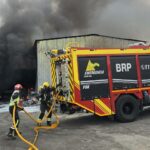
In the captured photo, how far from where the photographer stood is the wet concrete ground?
27.6 feet

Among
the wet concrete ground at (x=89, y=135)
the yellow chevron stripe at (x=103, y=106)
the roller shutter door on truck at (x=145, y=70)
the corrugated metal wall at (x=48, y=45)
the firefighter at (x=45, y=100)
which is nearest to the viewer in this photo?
the wet concrete ground at (x=89, y=135)

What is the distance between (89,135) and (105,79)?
222 centimetres

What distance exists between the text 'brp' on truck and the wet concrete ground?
1.91ft

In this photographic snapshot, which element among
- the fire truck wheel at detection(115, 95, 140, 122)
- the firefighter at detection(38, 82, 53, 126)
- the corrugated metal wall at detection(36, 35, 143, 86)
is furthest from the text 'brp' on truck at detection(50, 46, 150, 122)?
the corrugated metal wall at detection(36, 35, 143, 86)

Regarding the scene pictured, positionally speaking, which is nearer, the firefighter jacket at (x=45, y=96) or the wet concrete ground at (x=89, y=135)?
the wet concrete ground at (x=89, y=135)

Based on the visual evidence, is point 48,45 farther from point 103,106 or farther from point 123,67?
point 103,106

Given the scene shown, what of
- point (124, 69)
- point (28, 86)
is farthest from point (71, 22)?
point (124, 69)

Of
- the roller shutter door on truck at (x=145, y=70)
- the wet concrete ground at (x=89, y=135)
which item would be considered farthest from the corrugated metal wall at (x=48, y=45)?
the roller shutter door on truck at (x=145, y=70)

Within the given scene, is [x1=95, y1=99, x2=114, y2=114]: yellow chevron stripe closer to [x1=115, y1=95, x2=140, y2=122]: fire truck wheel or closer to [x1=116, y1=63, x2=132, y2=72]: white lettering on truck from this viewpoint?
[x1=115, y1=95, x2=140, y2=122]: fire truck wheel

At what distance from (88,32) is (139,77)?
28.9 ft

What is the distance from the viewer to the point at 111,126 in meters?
10.8

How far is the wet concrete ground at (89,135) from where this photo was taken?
27.6ft

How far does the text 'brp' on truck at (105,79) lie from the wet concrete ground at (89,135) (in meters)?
0.58

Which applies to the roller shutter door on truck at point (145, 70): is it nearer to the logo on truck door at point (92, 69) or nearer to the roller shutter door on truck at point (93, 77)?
the roller shutter door on truck at point (93, 77)
